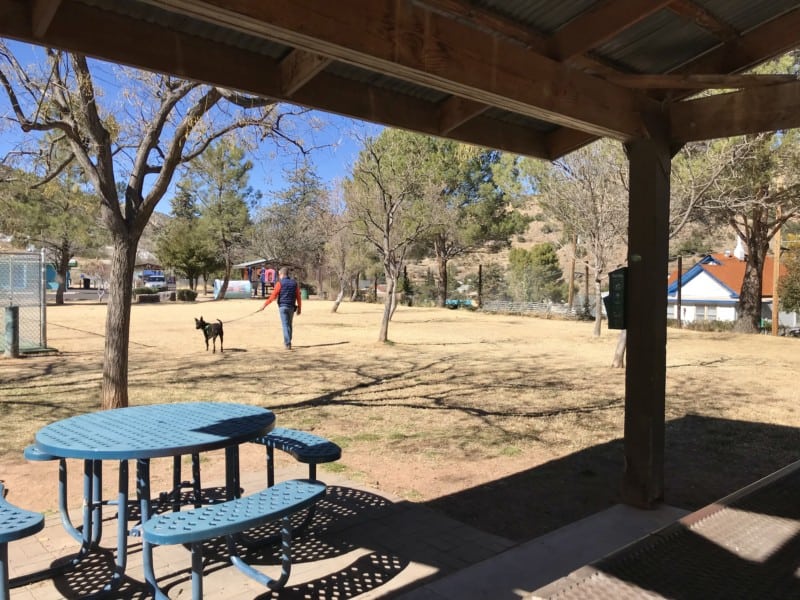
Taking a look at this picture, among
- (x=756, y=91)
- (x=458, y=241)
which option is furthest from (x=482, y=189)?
(x=756, y=91)

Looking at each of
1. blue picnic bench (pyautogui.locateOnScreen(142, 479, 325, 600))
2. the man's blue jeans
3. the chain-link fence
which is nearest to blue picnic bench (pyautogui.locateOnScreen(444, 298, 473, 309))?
the man's blue jeans

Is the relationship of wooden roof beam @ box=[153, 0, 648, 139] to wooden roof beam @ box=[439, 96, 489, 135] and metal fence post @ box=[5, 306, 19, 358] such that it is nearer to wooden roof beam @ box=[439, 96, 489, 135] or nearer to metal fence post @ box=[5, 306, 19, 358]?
wooden roof beam @ box=[439, 96, 489, 135]

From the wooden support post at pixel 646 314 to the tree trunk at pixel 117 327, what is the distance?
5137mm

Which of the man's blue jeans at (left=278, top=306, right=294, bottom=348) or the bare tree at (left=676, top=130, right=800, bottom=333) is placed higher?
the bare tree at (left=676, top=130, right=800, bottom=333)

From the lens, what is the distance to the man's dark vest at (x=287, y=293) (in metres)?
12.9

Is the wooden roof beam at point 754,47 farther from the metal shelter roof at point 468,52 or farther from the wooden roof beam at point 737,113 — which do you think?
the wooden roof beam at point 737,113

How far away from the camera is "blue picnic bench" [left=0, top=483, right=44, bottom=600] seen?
2.14m

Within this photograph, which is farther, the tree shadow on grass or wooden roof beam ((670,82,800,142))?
the tree shadow on grass

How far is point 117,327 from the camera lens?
6.55 m

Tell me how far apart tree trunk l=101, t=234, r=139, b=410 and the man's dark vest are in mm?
6259

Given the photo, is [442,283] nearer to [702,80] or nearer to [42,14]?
[702,80]

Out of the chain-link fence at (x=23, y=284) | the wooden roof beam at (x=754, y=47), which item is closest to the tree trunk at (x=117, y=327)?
the wooden roof beam at (x=754, y=47)

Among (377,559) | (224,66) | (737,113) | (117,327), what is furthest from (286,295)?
(737,113)

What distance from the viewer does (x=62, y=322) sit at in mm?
20672
